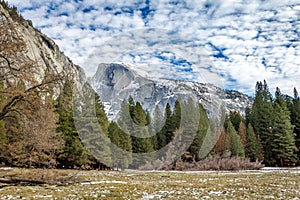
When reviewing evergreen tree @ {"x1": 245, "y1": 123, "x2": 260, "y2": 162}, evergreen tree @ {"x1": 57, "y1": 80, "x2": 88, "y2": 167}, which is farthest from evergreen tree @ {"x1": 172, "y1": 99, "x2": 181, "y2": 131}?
evergreen tree @ {"x1": 57, "y1": 80, "x2": 88, "y2": 167}

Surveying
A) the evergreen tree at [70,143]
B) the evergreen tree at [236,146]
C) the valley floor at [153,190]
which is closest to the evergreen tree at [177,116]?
the evergreen tree at [236,146]

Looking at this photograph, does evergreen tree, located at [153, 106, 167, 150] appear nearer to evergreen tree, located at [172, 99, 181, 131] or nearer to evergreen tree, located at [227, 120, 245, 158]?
evergreen tree, located at [172, 99, 181, 131]

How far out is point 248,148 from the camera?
63781mm

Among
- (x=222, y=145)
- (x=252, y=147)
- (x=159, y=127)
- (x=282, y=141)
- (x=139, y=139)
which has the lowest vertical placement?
(x=252, y=147)

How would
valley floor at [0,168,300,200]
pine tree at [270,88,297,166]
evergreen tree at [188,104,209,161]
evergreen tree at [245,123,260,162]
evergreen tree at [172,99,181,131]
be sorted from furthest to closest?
evergreen tree at [172,99,181,131] < evergreen tree at [245,123,260,162] < pine tree at [270,88,297,166] < evergreen tree at [188,104,209,161] < valley floor at [0,168,300,200]

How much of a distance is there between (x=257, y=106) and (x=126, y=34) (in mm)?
55808

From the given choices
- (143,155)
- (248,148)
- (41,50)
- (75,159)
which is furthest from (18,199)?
(41,50)

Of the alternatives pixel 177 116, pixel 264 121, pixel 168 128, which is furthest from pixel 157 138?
pixel 264 121

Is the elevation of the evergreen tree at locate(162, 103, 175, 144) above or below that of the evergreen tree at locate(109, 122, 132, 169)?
above

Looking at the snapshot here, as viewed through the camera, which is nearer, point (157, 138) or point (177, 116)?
point (177, 116)

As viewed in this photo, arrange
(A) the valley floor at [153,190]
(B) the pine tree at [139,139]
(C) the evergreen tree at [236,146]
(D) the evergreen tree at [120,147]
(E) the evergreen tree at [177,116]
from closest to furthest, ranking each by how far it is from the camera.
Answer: (A) the valley floor at [153,190] < (D) the evergreen tree at [120,147] < (B) the pine tree at [139,139] < (C) the evergreen tree at [236,146] < (E) the evergreen tree at [177,116]

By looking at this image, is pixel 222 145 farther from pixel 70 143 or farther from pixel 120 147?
pixel 70 143

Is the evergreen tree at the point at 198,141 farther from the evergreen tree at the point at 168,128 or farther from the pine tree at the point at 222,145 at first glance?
the evergreen tree at the point at 168,128

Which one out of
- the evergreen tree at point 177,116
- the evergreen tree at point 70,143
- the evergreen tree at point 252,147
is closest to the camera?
the evergreen tree at point 70,143
